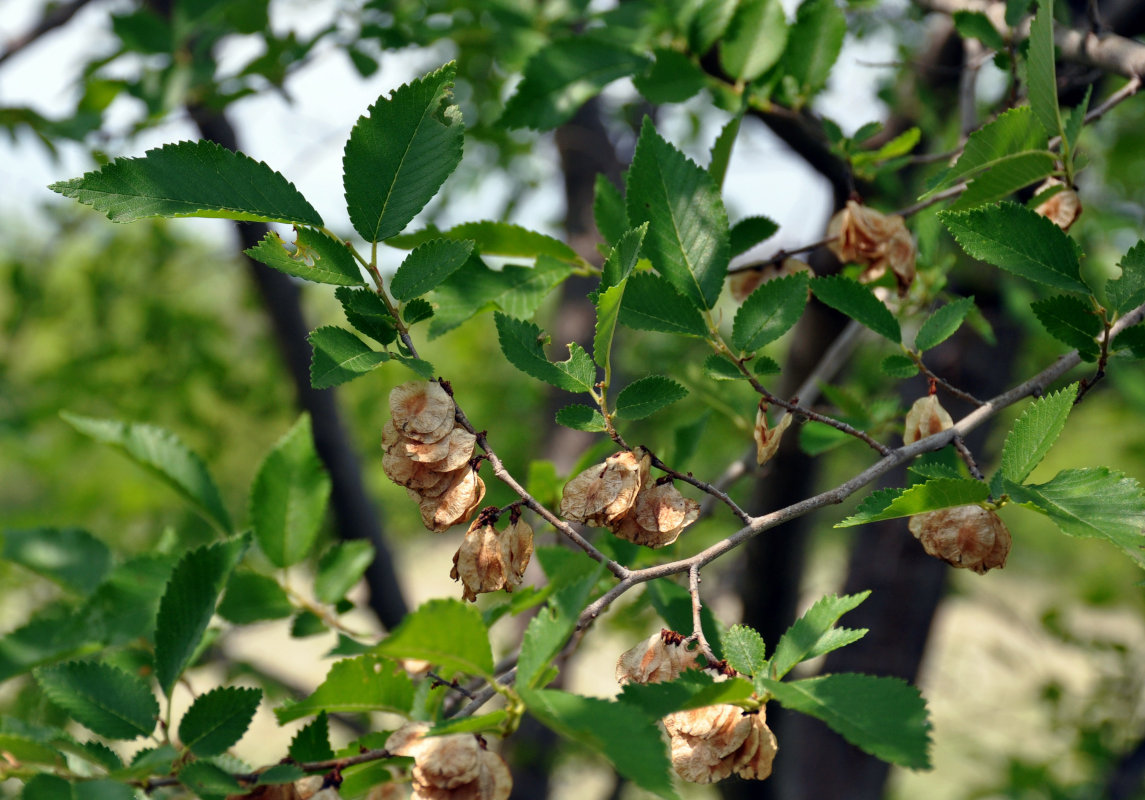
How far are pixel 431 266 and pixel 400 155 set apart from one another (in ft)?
0.25

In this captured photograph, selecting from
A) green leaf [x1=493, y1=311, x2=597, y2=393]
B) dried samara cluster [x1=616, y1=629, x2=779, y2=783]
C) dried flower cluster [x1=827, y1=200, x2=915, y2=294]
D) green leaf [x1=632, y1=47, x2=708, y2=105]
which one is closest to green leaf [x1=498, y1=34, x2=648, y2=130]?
green leaf [x1=632, y1=47, x2=708, y2=105]

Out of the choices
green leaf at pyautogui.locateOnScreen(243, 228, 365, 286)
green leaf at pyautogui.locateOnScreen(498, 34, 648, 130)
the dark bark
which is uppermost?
green leaf at pyautogui.locateOnScreen(243, 228, 365, 286)

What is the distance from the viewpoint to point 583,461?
3.17 feet

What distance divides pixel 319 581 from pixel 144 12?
100cm

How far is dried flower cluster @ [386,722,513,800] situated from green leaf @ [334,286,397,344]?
0.88ft

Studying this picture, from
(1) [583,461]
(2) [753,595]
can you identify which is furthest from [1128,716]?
(1) [583,461]

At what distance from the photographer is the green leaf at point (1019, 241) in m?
0.60

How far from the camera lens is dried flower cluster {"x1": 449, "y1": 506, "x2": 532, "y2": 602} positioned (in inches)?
22.9

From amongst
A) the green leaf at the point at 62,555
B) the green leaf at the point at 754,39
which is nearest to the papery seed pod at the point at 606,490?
the green leaf at the point at 754,39

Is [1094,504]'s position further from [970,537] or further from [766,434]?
[766,434]

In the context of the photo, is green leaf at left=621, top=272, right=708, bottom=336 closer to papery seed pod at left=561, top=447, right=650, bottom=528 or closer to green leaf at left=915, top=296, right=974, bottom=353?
papery seed pod at left=561, top=447, right=650, bottom=528

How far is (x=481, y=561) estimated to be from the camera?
58 cm

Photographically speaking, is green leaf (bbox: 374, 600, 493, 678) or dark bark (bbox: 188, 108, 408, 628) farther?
dark bark (bbox: 188, 108, 408, 628)

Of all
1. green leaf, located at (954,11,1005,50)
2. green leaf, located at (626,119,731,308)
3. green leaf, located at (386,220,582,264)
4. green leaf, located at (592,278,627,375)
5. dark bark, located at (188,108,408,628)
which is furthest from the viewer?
dark bark, located at (188,108,408,628)
